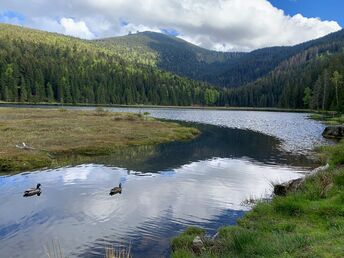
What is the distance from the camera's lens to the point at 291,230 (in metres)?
14.9

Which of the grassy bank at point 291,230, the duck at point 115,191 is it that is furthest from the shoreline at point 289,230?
the duck at point 115,191

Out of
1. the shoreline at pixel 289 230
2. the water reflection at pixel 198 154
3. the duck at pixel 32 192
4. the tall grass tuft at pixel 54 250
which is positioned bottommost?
the water reflection at pixel 198 154

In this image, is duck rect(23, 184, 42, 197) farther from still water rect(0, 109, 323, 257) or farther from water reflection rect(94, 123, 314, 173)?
water reflection rect(94, 123, 314, 173)

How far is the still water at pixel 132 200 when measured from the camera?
55.8 feet

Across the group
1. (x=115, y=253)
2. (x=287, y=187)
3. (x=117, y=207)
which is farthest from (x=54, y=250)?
(x=287, y=187)

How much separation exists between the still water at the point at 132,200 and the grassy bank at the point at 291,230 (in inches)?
70.5

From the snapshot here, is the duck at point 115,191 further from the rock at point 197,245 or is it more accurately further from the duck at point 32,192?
the rock at point 197,245

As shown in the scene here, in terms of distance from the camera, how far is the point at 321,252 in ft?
34.7

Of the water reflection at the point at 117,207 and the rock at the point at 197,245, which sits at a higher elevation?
the rock at the point at 197,245

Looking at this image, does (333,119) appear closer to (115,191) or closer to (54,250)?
(115,191)

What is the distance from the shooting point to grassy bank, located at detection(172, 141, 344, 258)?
11539 mm

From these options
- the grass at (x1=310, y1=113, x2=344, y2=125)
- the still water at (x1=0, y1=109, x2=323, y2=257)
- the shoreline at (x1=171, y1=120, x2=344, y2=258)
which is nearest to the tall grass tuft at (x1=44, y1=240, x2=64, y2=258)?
the still water at (x1=0, y1=109, x2=323, y2=257)

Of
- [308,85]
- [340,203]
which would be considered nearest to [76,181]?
[340,203]

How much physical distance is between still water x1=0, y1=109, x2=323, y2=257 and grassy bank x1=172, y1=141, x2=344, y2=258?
179 cm
